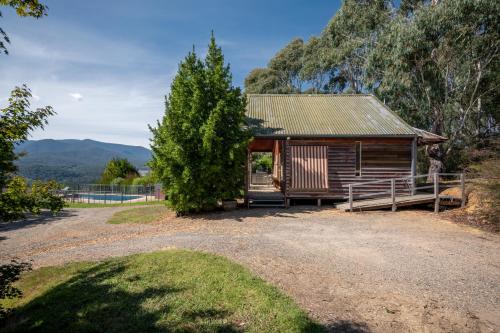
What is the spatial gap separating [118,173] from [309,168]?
24.1 m

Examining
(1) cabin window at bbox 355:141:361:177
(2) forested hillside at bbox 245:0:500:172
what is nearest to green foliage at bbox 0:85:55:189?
(1) cabin window at bbox 355:141:361:177

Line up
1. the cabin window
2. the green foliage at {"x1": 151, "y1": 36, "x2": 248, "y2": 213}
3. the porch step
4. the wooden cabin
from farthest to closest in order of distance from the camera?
the cabin window < the porch step < the wooden cabin < the green foliage at {"x1": 151, "y1": 36, "x2": 248, "y2": 213}

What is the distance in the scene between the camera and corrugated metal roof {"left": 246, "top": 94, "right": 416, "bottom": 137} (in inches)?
596

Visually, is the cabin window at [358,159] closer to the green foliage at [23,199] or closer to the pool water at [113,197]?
the green foliage at [23,199]

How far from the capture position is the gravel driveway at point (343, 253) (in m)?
5.03

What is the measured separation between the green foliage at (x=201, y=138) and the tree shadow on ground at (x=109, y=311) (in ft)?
21.3

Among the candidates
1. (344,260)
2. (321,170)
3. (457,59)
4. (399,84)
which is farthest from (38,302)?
(457,59)

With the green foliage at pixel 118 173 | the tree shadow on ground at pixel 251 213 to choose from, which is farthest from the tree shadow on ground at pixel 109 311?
the green foliage at pixel 118 173

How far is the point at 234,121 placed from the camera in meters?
13.9

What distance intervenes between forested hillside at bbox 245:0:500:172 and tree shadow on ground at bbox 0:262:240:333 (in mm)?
18166

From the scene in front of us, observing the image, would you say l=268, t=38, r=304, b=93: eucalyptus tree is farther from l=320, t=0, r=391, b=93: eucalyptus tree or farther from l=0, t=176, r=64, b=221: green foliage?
l=0, t=176, r=64, b=221: green foliage

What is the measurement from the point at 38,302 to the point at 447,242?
445 inches

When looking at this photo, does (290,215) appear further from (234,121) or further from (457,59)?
(457,59)

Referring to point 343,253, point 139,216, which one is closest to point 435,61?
point 343,253
